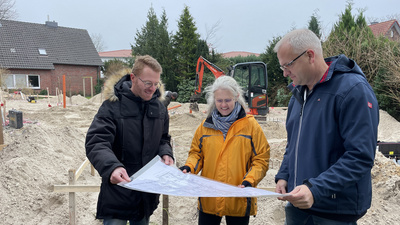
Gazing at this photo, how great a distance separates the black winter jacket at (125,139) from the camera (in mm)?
2129

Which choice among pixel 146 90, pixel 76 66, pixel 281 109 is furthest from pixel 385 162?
pixel 76 66

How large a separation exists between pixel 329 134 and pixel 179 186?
0.93 metres

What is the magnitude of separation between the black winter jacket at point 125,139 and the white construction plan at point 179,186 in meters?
0.26

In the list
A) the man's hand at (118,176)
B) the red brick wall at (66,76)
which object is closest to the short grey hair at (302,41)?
the man's hand at (118,176)

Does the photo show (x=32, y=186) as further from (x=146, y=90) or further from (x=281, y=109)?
(x=281, y=109)

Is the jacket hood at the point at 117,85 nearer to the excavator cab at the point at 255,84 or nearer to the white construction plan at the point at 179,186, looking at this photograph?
the white construction plan at the point at 179,186

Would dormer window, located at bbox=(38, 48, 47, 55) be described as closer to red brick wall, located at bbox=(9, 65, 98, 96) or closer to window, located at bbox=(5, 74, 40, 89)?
red brick wall, located at bbox=(9, 65, 98, 96)

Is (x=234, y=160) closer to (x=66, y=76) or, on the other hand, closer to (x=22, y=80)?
(x=22, y=80)

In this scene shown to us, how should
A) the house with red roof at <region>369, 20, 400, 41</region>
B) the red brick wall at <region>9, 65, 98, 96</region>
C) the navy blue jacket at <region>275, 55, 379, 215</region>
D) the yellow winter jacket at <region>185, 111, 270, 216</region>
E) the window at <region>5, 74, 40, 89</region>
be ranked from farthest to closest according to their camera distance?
the red brick wall at <region>9, 65, 98, 96</region> < the window at <region>5, 74, 40, 89</region> < the house with red roof at <region>369, 20, 400, 41</region> < the yellow winter jacket at <region>185, 111, 270, 216</region> < the navy blue jacket at <region>275, 55, 379, 215</region>

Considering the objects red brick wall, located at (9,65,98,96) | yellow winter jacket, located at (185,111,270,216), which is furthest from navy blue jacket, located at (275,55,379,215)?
red brick wall, located at (9,65,98,96)

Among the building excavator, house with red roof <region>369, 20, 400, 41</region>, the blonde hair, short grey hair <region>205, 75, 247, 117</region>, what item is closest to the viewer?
the blonde hair

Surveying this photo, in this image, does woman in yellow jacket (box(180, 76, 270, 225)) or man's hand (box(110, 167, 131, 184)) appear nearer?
man's hand (box(110, 167, 131, 184))

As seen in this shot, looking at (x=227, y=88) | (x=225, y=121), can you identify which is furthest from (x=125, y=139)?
(x=227, y=88)

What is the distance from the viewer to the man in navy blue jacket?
5.07 feet
